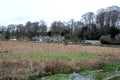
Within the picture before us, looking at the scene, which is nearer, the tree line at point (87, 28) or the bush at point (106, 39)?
the bush at point (106, 39)

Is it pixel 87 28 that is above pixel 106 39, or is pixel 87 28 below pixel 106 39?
above

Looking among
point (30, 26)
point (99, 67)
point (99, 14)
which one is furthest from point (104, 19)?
point (99, 67)

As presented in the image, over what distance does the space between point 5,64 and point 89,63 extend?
30.2ft

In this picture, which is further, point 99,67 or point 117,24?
point 117,24

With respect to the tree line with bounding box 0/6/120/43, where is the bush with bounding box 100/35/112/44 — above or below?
below

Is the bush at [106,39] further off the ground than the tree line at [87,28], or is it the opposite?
the tree line at [87,28]

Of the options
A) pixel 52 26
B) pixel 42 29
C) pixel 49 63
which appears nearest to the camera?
pixel 49 63

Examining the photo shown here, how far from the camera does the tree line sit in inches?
3080

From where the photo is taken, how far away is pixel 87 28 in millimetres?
84375

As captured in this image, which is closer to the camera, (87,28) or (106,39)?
(106,39)

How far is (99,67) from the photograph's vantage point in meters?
A: 21.0

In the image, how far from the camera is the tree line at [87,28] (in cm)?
7822

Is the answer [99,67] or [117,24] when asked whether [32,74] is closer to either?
[99,67]

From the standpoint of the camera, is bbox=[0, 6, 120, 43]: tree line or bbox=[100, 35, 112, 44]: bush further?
bbox=[0, 6, 120, 43]: tree line
